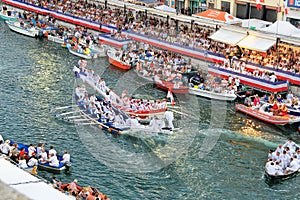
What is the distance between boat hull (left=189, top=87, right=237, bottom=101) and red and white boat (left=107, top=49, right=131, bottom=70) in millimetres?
9143

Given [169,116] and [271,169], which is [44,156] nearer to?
[169,116]

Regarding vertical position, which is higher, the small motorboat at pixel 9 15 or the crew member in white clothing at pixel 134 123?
the small motorboat at pixel 9 15

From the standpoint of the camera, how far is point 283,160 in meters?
34.7

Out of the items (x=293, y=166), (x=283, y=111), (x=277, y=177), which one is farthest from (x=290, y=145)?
(x=283, y=111)

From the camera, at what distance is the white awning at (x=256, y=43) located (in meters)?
53.4

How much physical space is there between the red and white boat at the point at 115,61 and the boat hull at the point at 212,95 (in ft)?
30.0

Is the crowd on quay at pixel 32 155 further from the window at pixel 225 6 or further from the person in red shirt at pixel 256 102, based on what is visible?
the window at pixel 225 6

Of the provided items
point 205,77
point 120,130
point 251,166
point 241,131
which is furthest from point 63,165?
point 205,77

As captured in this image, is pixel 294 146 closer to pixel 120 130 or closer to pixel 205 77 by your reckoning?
pixel 120 130

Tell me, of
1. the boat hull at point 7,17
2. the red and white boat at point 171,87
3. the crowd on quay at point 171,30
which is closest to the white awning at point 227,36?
the crowd on quay at point 171,30

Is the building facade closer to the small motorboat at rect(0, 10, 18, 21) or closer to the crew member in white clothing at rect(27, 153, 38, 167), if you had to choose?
the small motorboat at rect(0, 10, 18, 21)

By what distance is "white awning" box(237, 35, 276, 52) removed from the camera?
2101 inches

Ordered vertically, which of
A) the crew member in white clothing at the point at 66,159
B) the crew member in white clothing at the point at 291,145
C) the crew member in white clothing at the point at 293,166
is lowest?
the crew member in white clothing at the point at 293,166

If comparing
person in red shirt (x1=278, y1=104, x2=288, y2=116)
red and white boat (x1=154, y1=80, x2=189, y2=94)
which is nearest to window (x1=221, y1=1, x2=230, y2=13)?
red and white boat (x1=154, y1=80, x2=189, y2=94)
